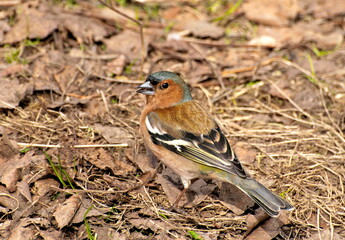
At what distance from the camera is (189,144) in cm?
477

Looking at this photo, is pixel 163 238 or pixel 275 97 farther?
pixel 275 97

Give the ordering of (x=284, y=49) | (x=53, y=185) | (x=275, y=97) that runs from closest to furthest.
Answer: (x=53, y=185), (x=275, y=97), (x=284, y=49)

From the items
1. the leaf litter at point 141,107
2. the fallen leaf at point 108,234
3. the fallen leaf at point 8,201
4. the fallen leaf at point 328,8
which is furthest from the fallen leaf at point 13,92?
the fallen leaf at point 328,8

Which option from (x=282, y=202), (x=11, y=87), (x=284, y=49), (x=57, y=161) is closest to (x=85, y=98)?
(x=11, y=87)

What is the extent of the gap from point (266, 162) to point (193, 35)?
3137 millimetres

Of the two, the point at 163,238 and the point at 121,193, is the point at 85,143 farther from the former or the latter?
the point at 163,238

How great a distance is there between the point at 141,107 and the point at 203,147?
5.76 feet

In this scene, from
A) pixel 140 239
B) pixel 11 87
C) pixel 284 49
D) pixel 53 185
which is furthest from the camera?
pixel 284 49

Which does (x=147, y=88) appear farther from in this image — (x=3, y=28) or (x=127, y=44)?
(x=3, y=28)

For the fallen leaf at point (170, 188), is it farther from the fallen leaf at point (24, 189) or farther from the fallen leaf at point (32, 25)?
the fallen leaf at point (32, 25)

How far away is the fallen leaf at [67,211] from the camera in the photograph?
14.1 ft

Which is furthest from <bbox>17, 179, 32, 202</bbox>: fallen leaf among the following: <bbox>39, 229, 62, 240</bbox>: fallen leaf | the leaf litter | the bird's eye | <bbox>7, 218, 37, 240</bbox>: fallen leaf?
the bird's eye

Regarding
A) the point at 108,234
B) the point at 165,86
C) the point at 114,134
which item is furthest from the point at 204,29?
the point at 108,234

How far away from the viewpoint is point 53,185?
15.4ft
